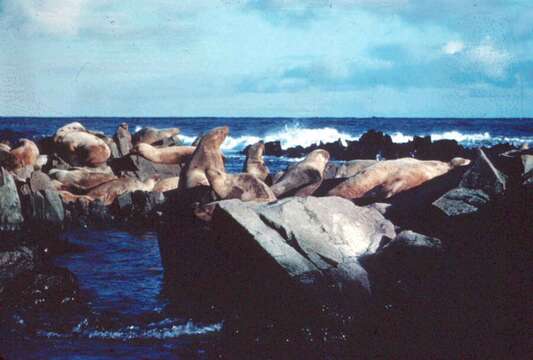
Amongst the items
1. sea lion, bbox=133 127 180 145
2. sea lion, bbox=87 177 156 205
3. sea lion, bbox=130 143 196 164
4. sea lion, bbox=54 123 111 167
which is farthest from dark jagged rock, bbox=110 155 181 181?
sea lion, bbox=133 127 180 145

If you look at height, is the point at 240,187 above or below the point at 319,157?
below

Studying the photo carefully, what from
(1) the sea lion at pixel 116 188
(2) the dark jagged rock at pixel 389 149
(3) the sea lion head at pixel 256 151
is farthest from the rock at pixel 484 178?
(2) the dark jagged rock at pixel 389 149

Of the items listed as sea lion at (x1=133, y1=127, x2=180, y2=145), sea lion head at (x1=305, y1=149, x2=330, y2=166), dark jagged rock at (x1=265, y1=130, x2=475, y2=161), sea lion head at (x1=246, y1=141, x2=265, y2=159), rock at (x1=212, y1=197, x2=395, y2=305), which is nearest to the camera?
rock at (x1=212, y1=197, x2=395, y2=305)

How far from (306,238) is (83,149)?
41.4ft

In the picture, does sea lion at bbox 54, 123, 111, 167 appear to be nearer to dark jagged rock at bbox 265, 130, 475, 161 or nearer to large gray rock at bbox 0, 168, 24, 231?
large gray rock at bbox 0, 168, 24, 231

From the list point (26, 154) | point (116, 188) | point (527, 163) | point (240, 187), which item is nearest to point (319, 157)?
point (240, 187)

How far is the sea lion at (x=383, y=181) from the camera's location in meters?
10.1

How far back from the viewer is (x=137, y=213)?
592 inches

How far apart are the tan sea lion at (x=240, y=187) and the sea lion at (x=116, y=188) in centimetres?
644

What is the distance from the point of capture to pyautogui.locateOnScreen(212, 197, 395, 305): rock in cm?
693

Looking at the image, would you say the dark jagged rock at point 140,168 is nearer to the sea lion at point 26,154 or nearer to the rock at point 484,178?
the sea lion at point 26,154

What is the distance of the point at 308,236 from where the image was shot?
739 cm

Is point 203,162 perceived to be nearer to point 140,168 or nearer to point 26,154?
point 140,168

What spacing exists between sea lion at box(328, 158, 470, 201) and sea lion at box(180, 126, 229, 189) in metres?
2.51
